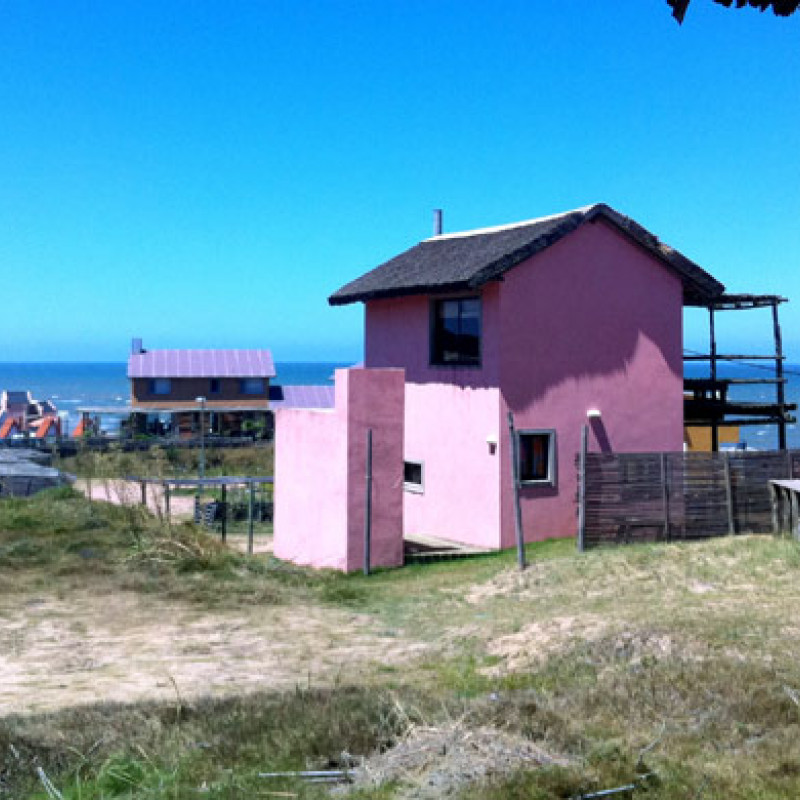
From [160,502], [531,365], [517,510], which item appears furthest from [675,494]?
[160,502]

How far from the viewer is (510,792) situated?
564cm

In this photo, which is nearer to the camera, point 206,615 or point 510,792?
point 510,792

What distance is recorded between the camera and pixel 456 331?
19.5 meters

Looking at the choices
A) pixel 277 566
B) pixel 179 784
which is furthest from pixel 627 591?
pixel 179 784

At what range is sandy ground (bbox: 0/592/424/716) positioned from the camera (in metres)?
9.62

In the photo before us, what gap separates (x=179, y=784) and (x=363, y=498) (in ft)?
35.9

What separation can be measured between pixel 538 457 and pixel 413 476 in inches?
123

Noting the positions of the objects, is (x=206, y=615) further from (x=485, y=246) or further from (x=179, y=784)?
(x=485, y=246)

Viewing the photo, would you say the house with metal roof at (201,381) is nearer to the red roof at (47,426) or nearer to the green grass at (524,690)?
the red roof at (47,426)

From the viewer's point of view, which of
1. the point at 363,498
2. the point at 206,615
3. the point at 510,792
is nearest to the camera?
the point at 510,792

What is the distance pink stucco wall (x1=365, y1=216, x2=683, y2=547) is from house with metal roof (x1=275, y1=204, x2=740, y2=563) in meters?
0.03

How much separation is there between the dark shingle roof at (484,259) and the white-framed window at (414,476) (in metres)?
3.49

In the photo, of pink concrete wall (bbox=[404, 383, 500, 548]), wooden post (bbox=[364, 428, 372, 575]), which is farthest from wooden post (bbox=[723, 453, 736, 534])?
wooden post (bbox=[364, 428, 372, 575])

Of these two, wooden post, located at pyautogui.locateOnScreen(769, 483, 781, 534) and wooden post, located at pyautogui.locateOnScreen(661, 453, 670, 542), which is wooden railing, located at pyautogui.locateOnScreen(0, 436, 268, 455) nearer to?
wooden post, located at pyautogui.locateOnScreen(661, 453, 670, 542)
